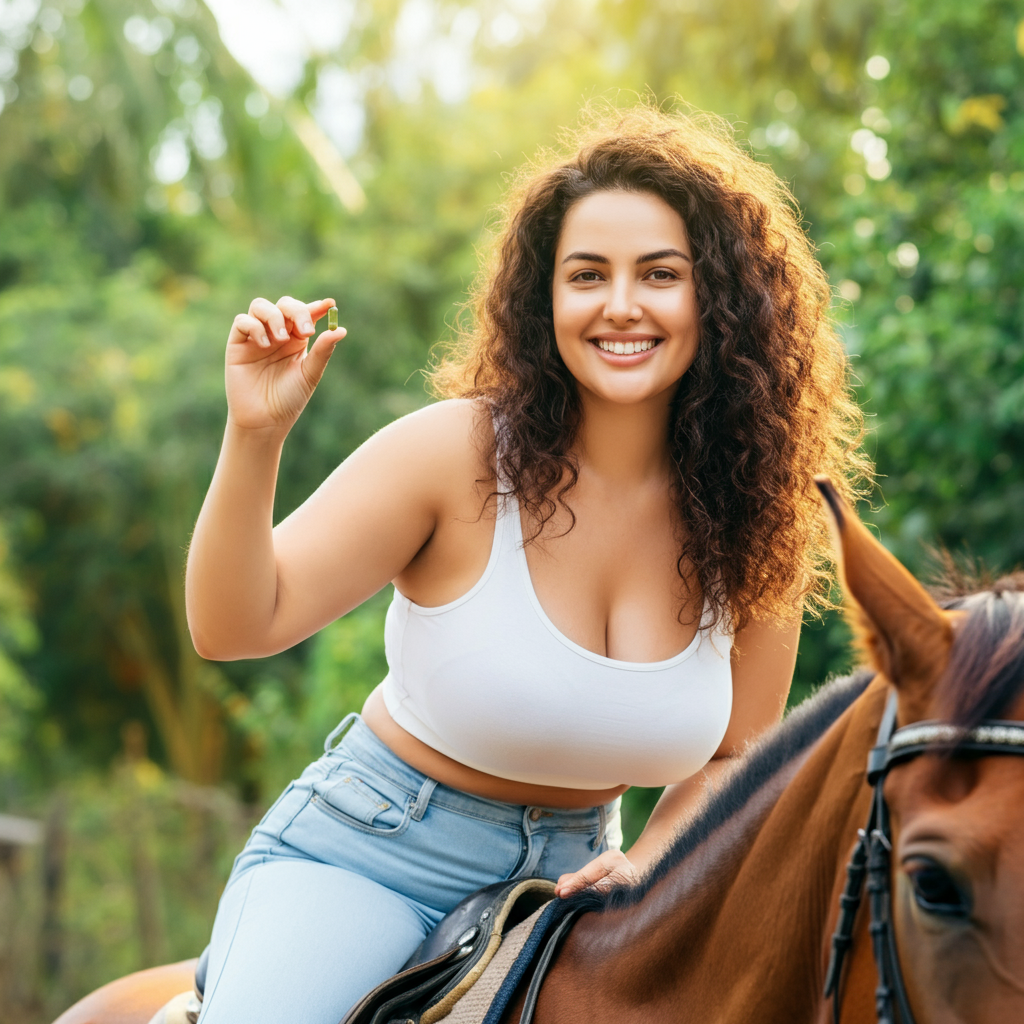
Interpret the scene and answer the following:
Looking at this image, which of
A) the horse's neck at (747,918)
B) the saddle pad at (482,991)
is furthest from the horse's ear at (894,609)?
the saddle pad at (482,991)

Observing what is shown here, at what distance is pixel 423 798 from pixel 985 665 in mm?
1103

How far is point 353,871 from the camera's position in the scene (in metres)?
1.94

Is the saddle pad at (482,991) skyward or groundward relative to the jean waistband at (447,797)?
groundward

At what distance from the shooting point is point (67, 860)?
7883 millimetres

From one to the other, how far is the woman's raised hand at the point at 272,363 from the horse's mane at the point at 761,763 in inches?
32.3

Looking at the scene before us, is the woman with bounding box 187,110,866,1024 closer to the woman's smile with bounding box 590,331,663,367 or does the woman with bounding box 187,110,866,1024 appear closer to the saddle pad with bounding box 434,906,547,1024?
the woman's smile with bounding box 590,331,663,367

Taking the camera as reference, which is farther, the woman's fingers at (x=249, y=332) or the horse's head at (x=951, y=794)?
the woman's fingers at (x=249, y=332)

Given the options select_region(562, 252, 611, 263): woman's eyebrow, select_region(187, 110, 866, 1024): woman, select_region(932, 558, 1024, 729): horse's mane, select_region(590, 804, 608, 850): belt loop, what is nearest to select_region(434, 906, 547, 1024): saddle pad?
select_region(187, 110, 866, 1024): woman

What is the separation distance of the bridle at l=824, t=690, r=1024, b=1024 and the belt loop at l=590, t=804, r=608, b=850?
898 millimetres

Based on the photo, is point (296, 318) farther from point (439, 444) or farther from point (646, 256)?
point (646, 256)

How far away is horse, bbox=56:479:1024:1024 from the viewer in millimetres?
1053

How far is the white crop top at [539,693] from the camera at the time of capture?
5.94 feet

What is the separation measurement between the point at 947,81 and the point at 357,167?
1208 centimetres

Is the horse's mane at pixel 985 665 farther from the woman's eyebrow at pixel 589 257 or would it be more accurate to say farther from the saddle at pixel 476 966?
the woman's eyebrow at pixel 589 257
